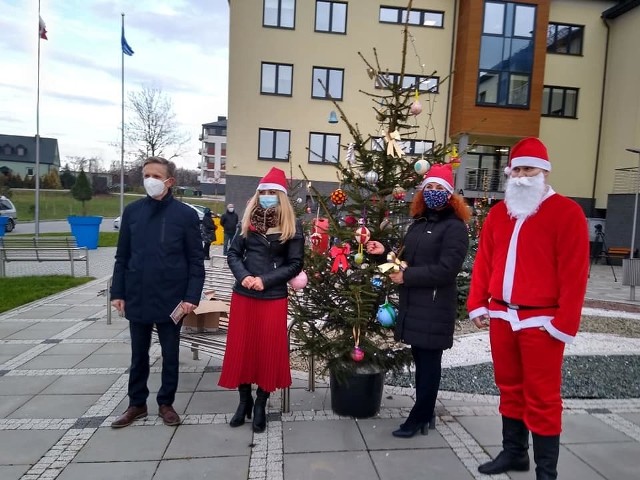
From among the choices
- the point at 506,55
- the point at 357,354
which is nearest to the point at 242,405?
Result: the point at 357,354

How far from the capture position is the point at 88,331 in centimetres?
650

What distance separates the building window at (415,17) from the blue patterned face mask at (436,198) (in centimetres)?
2092

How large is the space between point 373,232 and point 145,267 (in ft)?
5.88

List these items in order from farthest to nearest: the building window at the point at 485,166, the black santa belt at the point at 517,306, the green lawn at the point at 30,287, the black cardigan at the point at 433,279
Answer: the building window at the point at 485,166 → the green lawn at the point at 30,287 → the black cardigan at the point at 433,279 → the black santa belt at the point at 517,306

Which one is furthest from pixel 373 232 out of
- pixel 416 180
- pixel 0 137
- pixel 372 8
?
pixel 0 137

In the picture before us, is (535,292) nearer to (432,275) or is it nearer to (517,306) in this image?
(517,306)

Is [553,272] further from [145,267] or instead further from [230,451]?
[145,267]

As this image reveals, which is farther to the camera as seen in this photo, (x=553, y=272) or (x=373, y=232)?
(x=373, y=232)

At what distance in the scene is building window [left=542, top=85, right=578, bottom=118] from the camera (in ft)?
74.5

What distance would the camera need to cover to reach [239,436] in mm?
3545

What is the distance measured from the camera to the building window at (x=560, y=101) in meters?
22.7

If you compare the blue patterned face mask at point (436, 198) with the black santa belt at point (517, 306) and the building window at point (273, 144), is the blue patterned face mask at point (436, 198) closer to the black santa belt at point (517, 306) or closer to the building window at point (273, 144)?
the black santa belt at point (517, 306)

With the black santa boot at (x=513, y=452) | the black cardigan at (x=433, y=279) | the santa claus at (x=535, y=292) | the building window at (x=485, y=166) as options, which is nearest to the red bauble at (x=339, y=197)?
the black cardigan at (x=433, y=279)

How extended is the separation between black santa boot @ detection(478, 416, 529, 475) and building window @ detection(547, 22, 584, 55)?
24.0 m
